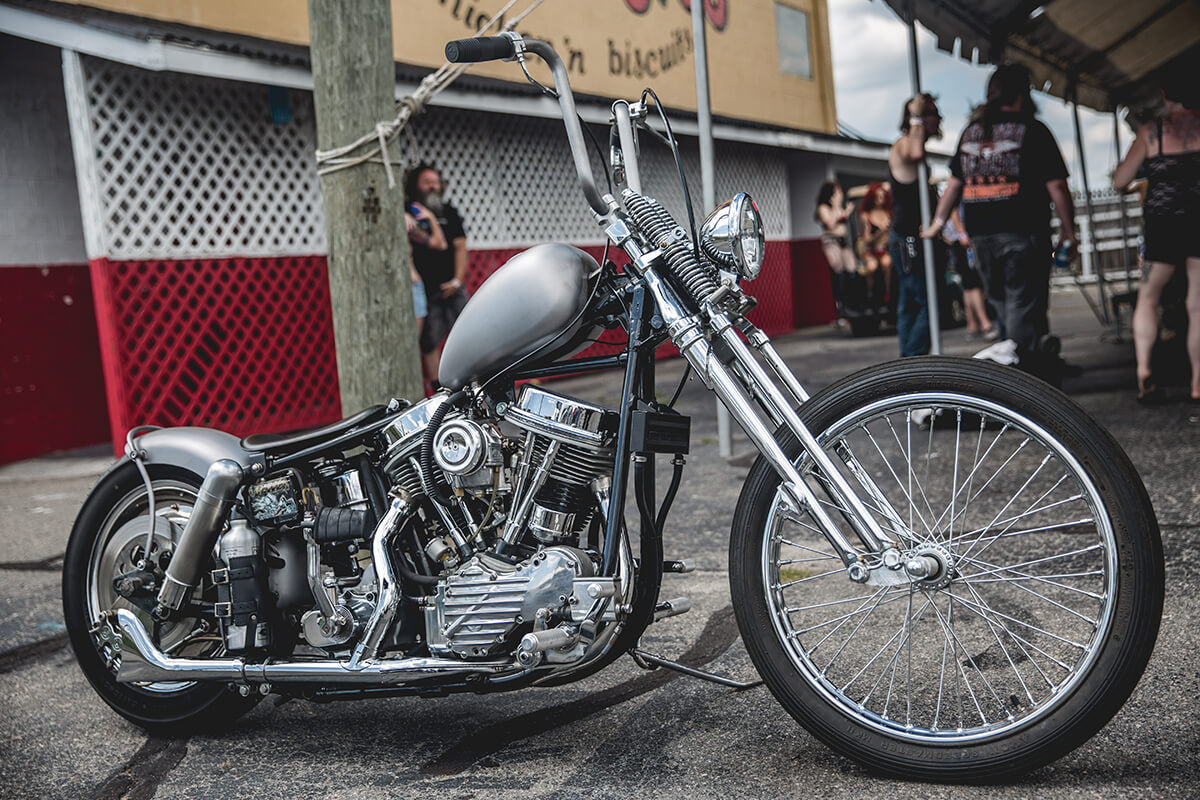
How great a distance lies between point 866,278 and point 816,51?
4272mm

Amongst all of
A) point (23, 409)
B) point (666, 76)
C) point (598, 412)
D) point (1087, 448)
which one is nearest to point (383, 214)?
point (598, 412)

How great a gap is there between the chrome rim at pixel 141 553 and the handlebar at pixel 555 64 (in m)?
1.31

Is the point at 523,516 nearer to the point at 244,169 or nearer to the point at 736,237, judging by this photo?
the point at 736,237

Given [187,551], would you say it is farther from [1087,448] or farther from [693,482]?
[693,482]

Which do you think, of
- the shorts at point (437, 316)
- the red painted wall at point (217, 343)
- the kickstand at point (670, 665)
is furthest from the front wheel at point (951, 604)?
the red painted wall at point (217, 343)

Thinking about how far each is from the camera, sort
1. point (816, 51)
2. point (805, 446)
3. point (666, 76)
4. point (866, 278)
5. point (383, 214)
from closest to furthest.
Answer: point (805, 446), point (383, 214), point (666, 76), point (866, 278), point (816, 51)

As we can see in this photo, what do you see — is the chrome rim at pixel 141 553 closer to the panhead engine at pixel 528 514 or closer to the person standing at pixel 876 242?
the panhead engine at pixel 528 514

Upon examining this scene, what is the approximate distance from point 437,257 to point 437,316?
0.42 m

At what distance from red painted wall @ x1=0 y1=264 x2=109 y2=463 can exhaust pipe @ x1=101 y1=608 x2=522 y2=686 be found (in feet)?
20.4

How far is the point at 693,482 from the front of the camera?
18.4ft

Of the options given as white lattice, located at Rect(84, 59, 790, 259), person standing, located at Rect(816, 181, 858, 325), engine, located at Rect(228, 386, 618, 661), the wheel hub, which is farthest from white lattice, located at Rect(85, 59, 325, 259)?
person standing, located at Rect(816, 181, 858, 325)

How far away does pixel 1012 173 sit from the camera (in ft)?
19.4

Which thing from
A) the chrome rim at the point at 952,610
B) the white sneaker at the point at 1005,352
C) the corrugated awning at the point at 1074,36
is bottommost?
the chrome rim at the point at 952,610

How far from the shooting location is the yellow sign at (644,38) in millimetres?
8711
